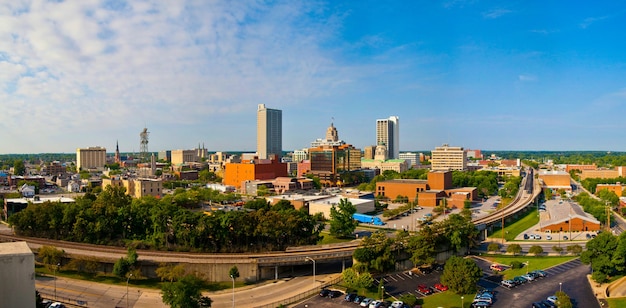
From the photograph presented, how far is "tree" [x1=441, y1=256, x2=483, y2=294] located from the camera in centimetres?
2709

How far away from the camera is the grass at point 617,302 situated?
24953 mm

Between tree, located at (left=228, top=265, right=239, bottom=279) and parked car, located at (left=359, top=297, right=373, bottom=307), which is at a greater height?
tree, located at (left=228, top=265, right=239, bottom=279)

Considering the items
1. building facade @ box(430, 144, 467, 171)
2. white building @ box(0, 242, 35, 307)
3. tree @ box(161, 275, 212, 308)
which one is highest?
building facade @ box(430, 144, 467, 171)

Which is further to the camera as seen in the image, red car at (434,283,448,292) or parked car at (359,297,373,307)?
red car at (434,283,448,292)

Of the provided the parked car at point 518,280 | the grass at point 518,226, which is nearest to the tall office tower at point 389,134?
the grass at point 518,226

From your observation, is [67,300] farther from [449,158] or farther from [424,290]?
[449,158]

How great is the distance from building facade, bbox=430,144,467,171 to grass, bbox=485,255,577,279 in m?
89.2

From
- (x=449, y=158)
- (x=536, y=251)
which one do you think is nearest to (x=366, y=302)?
(x=536, y=251)

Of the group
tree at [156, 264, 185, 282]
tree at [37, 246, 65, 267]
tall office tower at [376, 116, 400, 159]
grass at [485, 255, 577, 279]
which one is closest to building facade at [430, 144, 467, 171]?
tall office tower at [376, 116, 400, 159]

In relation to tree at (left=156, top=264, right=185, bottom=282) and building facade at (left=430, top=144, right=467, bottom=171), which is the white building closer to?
tree at (left=156, top=264, right=185, bottom=282)

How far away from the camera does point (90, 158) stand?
156375 mm

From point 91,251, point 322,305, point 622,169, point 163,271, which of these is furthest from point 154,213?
point 622,169

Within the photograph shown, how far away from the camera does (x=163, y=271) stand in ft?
96.3

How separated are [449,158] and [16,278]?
123 m
